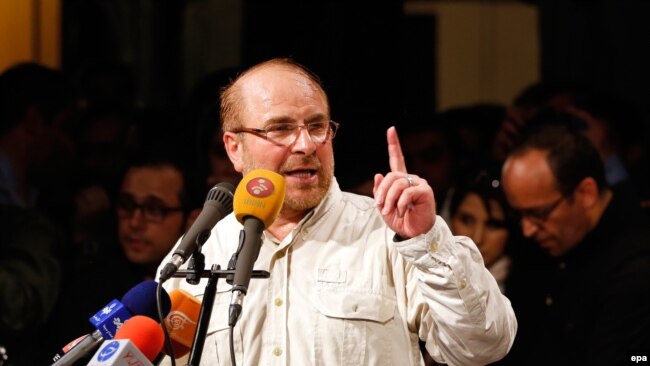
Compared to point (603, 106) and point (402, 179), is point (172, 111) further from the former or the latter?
point (402, 179)

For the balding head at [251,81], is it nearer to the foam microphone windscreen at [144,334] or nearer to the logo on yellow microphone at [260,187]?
the logo on yellow microphone at [260,187]

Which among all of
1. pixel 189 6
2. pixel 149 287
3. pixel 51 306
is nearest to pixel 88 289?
pixel 51 306

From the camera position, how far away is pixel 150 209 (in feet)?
13.9

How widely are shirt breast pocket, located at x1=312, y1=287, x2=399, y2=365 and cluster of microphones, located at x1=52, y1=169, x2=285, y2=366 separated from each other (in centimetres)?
33

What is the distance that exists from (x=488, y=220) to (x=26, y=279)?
5.15 ft

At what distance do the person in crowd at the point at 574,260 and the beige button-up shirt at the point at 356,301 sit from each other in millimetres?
1145

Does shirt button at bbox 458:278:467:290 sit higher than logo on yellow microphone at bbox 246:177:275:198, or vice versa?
logo on yellow microphone at bbox 246:177:275:198

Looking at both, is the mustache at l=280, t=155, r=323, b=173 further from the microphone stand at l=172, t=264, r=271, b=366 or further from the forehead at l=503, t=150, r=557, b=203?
the forehead at l=503, t=150, r=557, b=203

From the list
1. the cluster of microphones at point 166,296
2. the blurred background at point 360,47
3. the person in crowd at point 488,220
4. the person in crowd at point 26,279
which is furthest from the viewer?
the blurred background at point 360,47

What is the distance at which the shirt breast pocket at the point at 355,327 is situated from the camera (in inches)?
117

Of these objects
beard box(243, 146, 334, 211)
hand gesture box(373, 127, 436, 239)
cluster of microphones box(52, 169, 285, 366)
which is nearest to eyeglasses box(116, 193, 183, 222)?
beard box(243, 146, 334, 211)

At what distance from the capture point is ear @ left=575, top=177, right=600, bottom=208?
14.1 feet

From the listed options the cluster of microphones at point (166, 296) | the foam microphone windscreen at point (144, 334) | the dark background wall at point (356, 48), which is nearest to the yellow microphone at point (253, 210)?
the cluster of microphones at point (166, 296)

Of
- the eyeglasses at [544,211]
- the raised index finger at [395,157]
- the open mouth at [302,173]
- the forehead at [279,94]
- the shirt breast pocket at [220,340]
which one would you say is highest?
the forehead at [279,94]
